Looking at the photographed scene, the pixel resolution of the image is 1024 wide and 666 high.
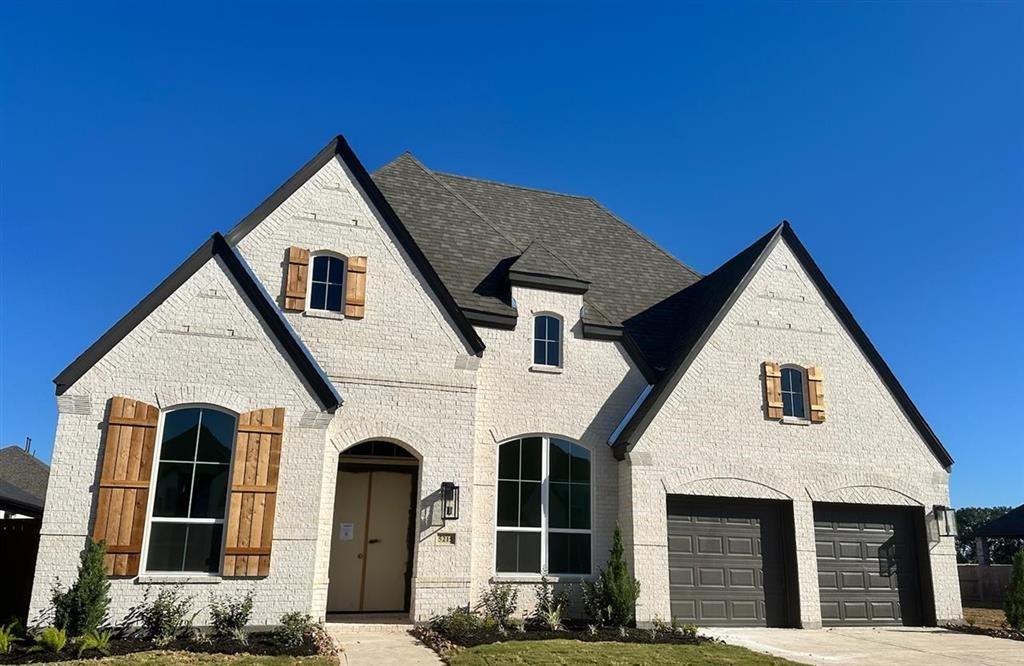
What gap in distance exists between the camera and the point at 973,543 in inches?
1535

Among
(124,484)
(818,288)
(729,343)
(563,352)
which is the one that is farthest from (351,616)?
(818,288)

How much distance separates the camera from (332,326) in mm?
13719

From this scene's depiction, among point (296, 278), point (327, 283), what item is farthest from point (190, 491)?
point (327, 283)

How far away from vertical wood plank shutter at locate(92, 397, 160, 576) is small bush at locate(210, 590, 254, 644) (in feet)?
4.29

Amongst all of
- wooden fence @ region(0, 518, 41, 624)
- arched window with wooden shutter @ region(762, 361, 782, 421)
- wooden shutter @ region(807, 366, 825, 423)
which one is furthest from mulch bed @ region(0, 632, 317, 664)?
wooden shutter @ region(807, 366, 825, 423)

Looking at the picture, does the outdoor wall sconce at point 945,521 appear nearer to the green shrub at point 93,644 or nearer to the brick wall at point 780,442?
the brick wall at point 780,442

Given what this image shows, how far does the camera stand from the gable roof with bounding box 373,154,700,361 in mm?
15789

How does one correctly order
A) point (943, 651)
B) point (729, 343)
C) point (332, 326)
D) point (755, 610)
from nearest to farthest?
point (943, 651) < point (332, 326) < point (755, 610) < point (729, 343)

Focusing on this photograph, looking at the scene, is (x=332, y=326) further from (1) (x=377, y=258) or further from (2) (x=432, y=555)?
(2) (x=432, y=555)

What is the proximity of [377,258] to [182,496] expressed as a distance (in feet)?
17.8

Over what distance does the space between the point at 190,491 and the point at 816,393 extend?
1262 centimetres

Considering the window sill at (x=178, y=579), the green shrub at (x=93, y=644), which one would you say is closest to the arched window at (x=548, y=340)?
the window sill at (x=178, y=579)

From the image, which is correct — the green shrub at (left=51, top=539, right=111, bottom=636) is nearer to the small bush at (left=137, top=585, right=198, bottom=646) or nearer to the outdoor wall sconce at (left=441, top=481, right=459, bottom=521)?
the small bush at (left=137, top=585, right=198, bottom=646)

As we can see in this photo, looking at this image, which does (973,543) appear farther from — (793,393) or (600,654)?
(600,654)
